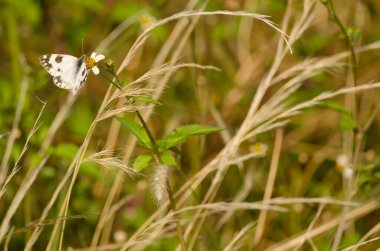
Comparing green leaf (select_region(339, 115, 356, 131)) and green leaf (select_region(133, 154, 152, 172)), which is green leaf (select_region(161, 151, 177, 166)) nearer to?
green leaf (select_region(133, 154, 152, 172))

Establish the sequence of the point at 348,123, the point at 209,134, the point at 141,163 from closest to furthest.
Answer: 1. the point at 141,163
2. the point at 348,123
3. the point at 209,134

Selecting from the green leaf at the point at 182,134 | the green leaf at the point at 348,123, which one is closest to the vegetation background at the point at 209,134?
the green leaf at the point at 348,123

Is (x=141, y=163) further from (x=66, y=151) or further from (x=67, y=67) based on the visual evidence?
(x=66, y=151)

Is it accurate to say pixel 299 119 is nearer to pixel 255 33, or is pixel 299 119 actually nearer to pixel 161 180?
pixel 255 33

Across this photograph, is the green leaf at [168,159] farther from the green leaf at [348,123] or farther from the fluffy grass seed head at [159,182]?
the green leaf at [348,123]

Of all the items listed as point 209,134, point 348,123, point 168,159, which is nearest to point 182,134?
point 168,159

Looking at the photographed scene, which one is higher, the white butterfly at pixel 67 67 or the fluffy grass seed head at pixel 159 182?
the white butterfly at pixel 67 67
